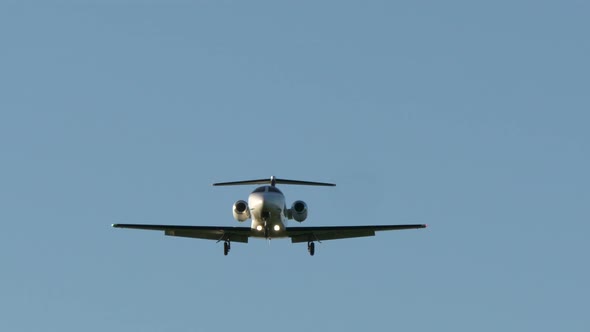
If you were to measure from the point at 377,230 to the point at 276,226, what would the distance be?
4.71 m

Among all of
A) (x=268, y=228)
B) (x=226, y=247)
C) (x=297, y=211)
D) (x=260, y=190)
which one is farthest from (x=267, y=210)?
(x=226, y=247)

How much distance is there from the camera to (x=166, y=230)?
6181 centimetres

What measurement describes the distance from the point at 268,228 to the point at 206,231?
361 centimetres

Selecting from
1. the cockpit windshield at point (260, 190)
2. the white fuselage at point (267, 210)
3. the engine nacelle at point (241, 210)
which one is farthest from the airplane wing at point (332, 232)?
the cockpit windshield at point (260, 190)

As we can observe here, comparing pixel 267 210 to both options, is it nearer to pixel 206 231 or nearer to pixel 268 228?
pixel 268 228

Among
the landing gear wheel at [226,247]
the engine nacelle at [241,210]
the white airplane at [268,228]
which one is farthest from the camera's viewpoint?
the landing gear wheel at [226,247]

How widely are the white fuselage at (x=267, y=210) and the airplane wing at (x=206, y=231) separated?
98 cm

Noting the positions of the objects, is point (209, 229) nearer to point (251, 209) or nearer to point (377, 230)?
point (251, 209)

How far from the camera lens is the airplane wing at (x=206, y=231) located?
60781 mm

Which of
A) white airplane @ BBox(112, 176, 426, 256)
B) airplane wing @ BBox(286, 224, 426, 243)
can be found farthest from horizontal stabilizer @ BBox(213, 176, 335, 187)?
airplane wing @ BBox(286, 224, 426, 243)

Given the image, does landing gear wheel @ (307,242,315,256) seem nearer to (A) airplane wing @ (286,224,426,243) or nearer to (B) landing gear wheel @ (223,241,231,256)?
(A) airplane wing @ (286,224,426,243)

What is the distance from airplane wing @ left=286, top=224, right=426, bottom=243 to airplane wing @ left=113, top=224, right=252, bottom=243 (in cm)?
199

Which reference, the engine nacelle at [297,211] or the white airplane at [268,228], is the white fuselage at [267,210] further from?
the engine nacelle at [297,211]

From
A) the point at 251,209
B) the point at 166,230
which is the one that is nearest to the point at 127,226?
the point at 166,230
